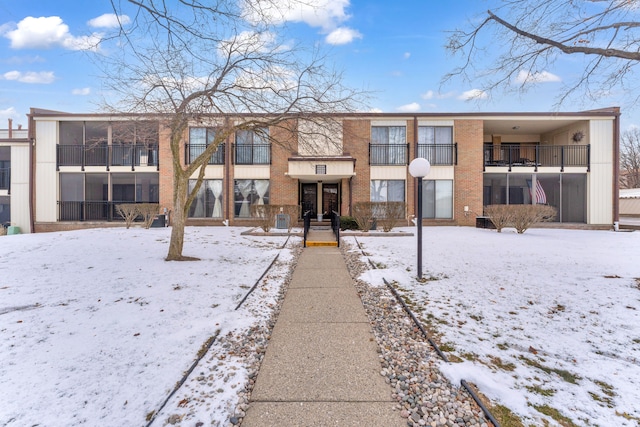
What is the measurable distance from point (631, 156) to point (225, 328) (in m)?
53.1

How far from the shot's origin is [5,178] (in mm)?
17141

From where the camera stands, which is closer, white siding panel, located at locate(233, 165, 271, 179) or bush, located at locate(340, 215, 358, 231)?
bush, located at locate(340, 215, 358, 231)

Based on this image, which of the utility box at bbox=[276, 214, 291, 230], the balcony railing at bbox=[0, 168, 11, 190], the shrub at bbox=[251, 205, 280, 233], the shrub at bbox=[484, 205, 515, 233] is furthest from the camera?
the balcony railing at bbox=[0, 168, 11, 190]

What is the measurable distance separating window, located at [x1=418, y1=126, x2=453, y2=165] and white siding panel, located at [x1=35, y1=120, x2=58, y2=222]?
20.8m

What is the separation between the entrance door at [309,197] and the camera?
17.0 m

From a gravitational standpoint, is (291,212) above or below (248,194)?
below

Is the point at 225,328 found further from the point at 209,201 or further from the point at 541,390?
the point at 209,201

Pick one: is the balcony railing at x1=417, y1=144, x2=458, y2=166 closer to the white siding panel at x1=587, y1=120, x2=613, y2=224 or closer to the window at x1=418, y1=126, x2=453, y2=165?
the window at x1=418, y1=126, x2=453, y2=165

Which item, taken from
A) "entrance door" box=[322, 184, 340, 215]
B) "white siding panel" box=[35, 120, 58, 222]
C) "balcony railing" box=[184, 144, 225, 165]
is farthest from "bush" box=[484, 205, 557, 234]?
"white siding panel" box=[35, 120, 58, 222]

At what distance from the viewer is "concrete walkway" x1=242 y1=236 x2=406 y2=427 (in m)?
2.18

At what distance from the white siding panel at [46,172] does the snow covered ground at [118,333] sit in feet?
38.3

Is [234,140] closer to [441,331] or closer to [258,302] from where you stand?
[258,302]

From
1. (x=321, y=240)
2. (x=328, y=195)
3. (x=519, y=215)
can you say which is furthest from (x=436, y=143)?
(x=321, y=240)

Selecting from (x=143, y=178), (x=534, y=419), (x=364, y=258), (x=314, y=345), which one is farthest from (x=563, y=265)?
(x=143, y=178)
